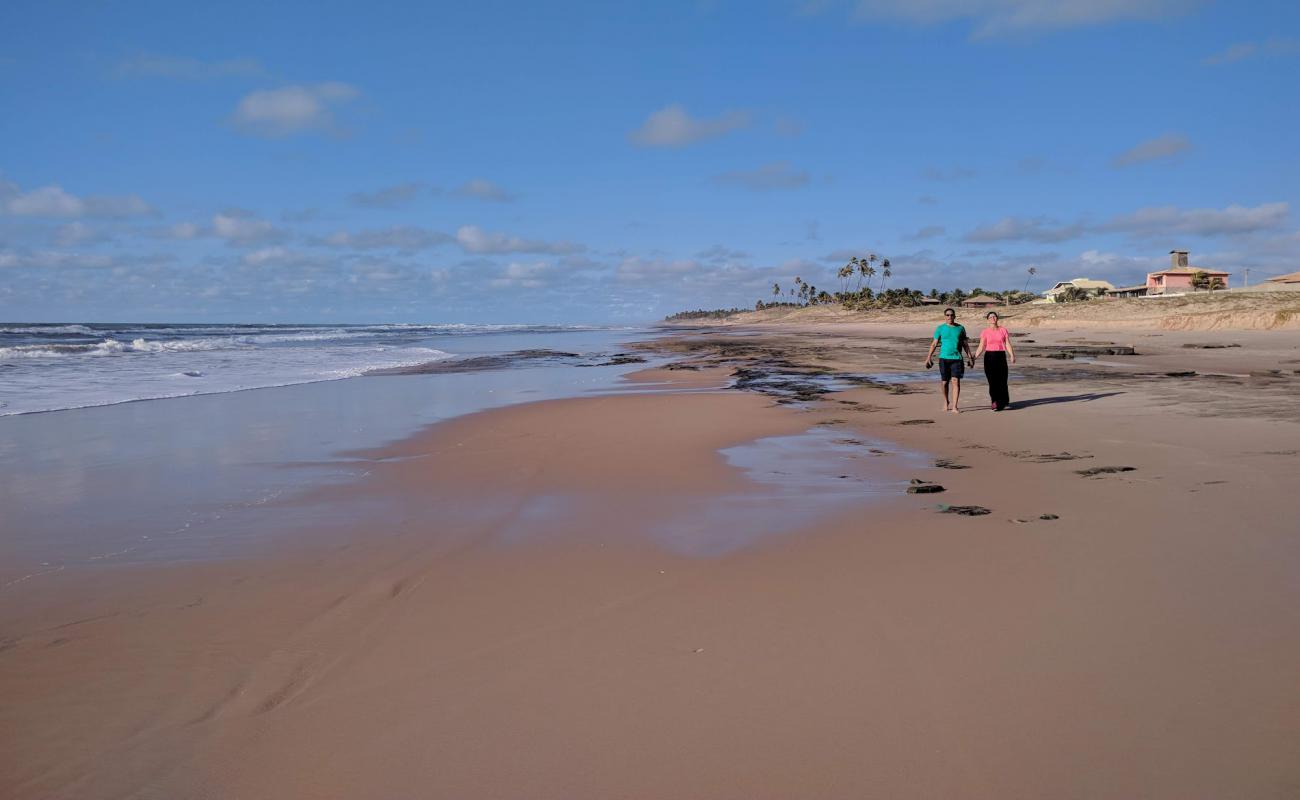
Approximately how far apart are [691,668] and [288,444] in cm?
825

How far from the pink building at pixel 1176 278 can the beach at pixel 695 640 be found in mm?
69948

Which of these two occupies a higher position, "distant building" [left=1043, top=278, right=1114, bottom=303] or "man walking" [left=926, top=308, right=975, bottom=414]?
"distant building" [left=1043, top=278, right=1114, bottom=303]

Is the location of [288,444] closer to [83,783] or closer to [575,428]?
[575,428]

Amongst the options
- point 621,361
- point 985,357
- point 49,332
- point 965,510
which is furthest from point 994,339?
point 49,332

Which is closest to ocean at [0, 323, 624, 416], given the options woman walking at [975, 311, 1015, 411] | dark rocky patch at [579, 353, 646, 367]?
dark rocky patch at [579, 353, 646, 367]

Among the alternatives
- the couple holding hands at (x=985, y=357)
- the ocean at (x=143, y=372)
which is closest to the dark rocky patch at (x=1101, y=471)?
the couple holding hands at (x=985, y=357)

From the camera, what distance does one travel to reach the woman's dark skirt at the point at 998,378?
11.9m

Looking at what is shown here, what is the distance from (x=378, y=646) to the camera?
379cm

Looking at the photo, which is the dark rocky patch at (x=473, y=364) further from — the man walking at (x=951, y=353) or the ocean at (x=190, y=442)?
the man walking at (x=951, y=353)

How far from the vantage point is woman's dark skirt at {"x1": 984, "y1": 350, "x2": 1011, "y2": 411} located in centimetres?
1194

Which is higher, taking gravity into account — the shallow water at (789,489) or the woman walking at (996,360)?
the woman walking at (996,360)

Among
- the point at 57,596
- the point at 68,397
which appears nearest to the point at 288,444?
the point at 57,596

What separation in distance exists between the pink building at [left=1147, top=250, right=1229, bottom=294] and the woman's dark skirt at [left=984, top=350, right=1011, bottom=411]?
210ft

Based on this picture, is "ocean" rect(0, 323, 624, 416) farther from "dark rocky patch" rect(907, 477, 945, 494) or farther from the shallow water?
"dark rocky patch" rect(907, 477, 945, 494)
